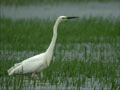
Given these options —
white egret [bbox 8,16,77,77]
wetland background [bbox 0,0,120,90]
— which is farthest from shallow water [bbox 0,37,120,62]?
white egret [bbox 8,16,77,77]

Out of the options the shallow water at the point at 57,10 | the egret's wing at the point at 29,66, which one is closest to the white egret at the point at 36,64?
the egret's wing at the point at 29,66

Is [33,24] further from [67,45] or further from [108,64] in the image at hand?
[108,64]

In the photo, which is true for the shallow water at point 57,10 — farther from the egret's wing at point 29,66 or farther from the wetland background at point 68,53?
the egret's wing at point 29,66

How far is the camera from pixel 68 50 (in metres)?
14.2

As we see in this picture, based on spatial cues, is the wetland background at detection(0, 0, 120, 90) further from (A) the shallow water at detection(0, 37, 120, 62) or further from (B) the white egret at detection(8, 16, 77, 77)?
(B) the white egret at detection(8, 16, 77, 77)

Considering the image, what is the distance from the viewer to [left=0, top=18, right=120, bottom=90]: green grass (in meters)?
9.49

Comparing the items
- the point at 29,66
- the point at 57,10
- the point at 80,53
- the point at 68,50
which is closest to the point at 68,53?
the point at 80,53

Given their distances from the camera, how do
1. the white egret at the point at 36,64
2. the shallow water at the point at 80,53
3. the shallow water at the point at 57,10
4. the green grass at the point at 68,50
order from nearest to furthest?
the green grass at the point at 68,50 → the white egret at the point at 36,64 → the shallow water at the point at 80,53 → the shallow water at the point at 57,10

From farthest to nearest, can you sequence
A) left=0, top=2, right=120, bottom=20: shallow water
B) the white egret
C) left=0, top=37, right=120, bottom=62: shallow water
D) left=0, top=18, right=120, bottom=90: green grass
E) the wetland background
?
left=0, top=2, right=120, bottom=20: shallow water → left=0, top=37, right=120, bottom=62: shallow water → the white egret → left=0, top=18, right=120, bottom=90: green grass → the wetland background

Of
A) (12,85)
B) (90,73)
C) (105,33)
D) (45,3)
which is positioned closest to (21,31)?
(105,33)

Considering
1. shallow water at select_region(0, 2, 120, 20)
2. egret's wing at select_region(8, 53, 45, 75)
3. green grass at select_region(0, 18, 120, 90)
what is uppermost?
egret's wing at select_region(8, 53, 45, 75)

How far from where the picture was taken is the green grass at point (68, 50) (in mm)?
9492

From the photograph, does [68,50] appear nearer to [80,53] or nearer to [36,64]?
[80,53]

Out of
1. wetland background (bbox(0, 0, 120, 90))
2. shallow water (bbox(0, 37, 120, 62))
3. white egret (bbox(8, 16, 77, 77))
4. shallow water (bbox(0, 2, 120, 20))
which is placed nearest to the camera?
wetland background (bbox(0, 0, 120, 90))
